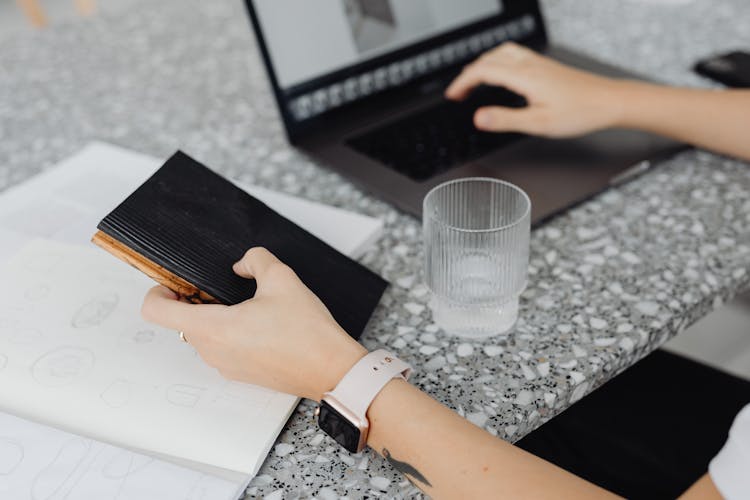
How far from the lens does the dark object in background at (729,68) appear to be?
0.96 meters

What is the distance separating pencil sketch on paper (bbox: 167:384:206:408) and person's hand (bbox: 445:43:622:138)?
1.50 feet

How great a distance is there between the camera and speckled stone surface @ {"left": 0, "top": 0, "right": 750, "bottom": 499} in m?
0.56

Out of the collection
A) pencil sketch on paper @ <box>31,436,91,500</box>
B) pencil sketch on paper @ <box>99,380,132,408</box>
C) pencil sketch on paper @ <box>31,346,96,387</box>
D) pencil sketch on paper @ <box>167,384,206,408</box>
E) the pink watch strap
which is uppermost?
pencil sketch on paper @ <box>31,346,96,387</box>

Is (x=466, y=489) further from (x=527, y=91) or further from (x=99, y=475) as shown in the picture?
(x=527, y=91)

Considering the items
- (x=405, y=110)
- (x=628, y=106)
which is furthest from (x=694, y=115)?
(x=405, y=110)

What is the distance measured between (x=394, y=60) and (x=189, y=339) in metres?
0.52

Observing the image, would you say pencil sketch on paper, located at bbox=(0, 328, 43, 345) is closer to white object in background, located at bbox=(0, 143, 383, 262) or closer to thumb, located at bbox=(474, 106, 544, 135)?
white object in background, located at bbox=(0, 143, 383, 262)

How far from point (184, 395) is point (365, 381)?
0.47 ft

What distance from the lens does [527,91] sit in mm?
832

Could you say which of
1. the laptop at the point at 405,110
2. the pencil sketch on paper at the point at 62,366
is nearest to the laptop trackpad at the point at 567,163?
the laptop at the point at 405,110

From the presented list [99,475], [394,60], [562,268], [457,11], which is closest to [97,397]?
[99,475]

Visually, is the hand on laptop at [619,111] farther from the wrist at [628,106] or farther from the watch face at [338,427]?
the watch face at [338,427]

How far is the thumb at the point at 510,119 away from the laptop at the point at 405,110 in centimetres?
3

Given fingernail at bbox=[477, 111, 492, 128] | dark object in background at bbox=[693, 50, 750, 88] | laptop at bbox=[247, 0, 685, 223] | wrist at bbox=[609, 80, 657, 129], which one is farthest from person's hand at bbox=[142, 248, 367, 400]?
dark object in background at bbox=[693, 50, 750, 88]
